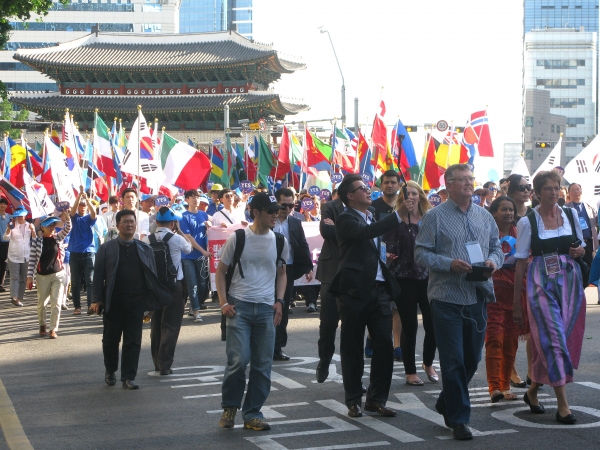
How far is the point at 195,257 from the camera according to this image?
1381 centimetres

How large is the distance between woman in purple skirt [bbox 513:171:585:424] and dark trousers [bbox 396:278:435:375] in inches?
55.7

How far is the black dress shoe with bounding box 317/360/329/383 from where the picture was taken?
27.7 ft

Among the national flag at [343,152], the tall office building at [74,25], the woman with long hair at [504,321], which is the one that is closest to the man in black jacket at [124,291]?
the woman with long hair at [504,321]

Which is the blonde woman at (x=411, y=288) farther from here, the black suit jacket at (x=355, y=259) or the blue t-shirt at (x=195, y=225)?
the blue t-shirt at (x=195, y=225)

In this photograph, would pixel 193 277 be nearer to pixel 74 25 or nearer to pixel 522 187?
pixel 522 187

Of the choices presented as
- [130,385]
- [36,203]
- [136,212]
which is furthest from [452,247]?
[36,203]

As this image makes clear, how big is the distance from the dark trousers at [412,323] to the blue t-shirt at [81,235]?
295 inches

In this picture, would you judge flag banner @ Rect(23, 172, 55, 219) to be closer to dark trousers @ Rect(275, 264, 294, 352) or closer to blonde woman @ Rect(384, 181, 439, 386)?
dark trousers @ Rect(275, 264, 294, 352)

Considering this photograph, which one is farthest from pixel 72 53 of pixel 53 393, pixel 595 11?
pixel 595 11

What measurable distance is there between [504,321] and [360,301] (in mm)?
1447

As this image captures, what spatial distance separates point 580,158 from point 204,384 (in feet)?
35.8

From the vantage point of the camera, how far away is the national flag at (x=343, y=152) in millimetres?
29309

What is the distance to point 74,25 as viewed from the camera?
4117 inches

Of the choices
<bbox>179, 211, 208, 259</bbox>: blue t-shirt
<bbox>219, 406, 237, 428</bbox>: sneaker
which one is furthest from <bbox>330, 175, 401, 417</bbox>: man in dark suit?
<bbox>179, 211, 208, 259</bbox>: blue t-shirt
